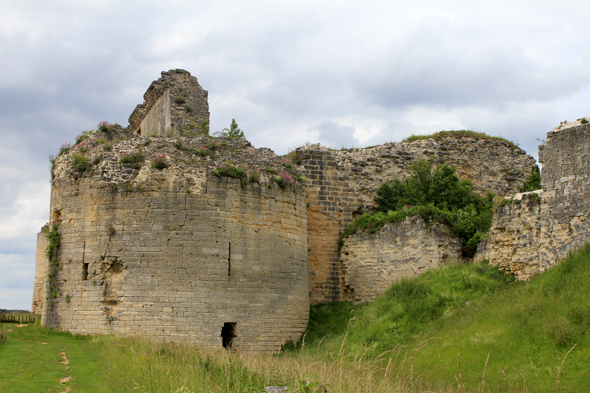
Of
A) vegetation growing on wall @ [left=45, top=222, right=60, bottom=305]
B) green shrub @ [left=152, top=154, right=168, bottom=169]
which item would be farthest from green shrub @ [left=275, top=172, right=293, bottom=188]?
vegetation growing on wall @ [left=45, top=222, right=60, bottom=305]

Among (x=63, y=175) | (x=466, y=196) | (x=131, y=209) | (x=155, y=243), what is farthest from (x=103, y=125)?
(x=466, y=196)

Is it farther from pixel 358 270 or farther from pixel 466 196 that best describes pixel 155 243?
pixel 466 196

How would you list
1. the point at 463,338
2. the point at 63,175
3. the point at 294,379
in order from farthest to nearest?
1. the point at 63,175
2. the point at 463,338
3. the point at 294,379

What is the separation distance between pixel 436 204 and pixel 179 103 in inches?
364

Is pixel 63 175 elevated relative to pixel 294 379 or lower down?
elevated

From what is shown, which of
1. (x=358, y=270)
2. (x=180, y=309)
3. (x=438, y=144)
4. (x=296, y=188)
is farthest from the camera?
(x=438, y=144)

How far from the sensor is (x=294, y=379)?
26.4ft

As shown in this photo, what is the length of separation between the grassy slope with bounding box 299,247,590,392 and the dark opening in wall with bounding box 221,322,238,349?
186cm

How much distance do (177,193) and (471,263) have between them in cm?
774

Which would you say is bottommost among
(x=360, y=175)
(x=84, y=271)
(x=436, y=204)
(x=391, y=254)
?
(x=84, y=271)

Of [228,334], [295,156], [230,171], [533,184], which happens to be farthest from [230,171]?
[533,184]

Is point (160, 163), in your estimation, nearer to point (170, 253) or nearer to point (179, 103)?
point (170, 253)

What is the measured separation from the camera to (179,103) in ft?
62.7

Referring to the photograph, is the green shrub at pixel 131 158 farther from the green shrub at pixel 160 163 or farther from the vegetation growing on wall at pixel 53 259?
the vegetation growing on wall at pixel 53 259
